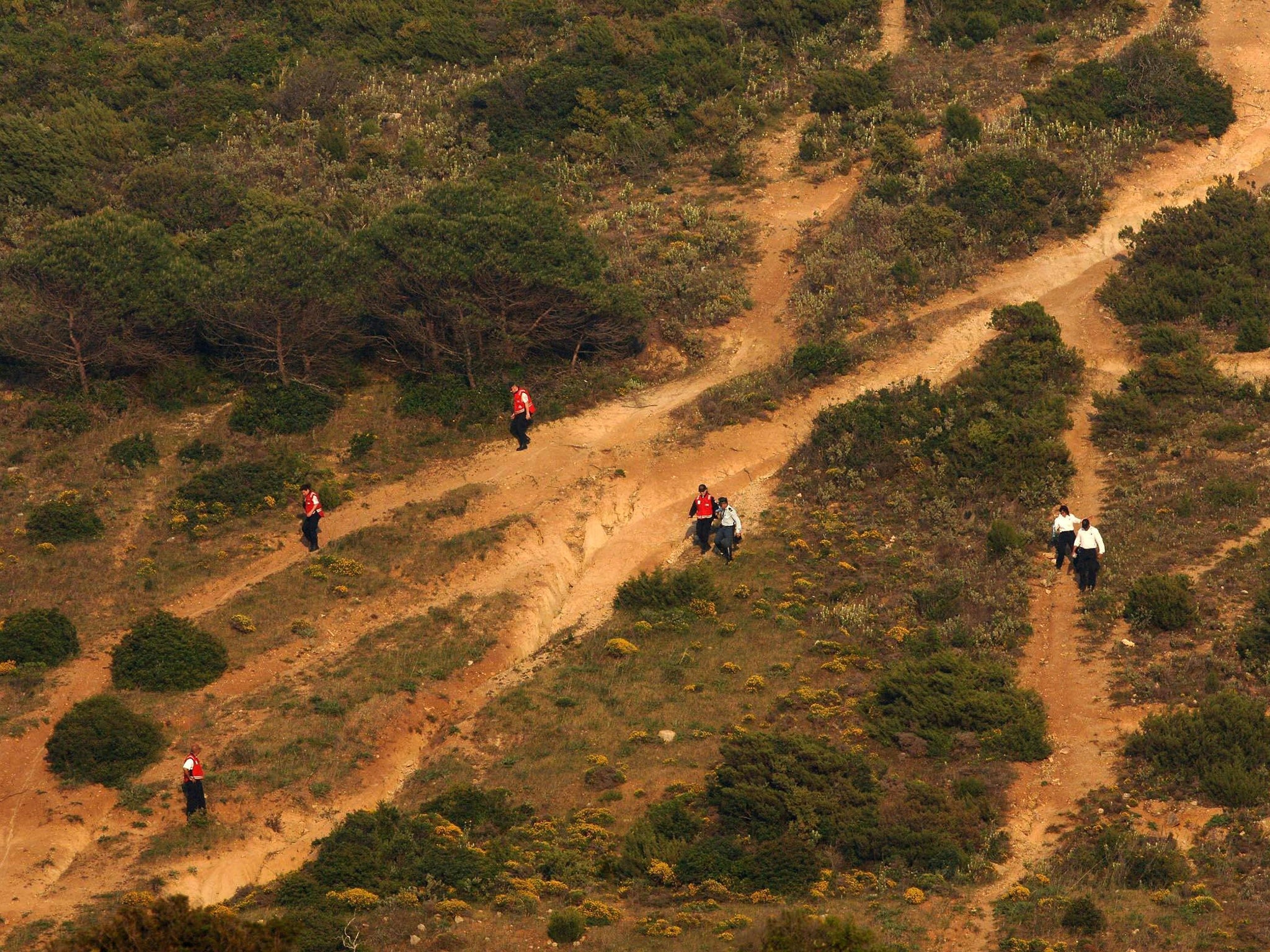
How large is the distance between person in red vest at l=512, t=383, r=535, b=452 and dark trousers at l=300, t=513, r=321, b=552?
6019 millimetres

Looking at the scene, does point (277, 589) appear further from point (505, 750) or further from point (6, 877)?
point (6, 877)

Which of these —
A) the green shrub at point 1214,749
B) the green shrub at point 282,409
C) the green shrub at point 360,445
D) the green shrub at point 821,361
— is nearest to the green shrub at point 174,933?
the green shrub at point 1214,749

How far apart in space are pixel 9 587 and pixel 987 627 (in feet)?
70.4

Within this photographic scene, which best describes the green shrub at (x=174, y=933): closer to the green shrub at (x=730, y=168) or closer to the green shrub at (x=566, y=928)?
the green shrub at (x=566, y=928)

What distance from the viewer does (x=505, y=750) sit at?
3394 cm

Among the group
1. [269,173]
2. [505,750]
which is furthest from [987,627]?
[269,173]

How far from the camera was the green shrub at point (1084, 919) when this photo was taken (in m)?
25.0

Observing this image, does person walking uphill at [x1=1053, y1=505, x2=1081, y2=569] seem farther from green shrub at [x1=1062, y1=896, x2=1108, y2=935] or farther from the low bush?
green shrub at [x1=1062, y1=896, x2=1108, y2=935]

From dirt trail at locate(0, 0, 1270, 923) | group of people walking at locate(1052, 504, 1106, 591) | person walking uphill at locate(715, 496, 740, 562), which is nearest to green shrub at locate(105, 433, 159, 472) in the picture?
dirt trail at locate(0, 0, 1270, 923)

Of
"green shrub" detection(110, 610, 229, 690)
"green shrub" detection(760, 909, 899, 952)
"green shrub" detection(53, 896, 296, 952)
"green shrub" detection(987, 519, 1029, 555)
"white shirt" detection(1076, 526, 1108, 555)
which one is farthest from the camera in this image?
"green shrub" detection(987, 519, 1029, 555)

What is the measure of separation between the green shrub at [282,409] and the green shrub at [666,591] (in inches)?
422

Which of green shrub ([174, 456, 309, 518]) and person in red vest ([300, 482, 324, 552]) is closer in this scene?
person in red vest ([300, 482, 324, 552])

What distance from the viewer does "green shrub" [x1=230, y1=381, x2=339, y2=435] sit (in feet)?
146

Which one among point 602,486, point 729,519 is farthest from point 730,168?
point 729,519
